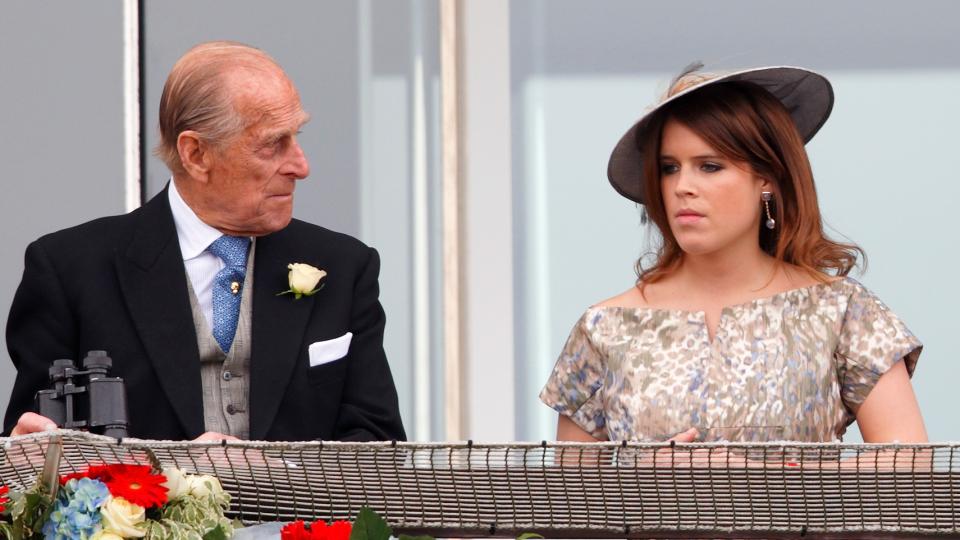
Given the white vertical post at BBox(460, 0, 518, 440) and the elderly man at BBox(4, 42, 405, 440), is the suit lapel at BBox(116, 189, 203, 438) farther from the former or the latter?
the white vertical post at BBox(460, 0, 518, 440)

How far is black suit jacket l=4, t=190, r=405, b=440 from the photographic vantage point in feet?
8.77

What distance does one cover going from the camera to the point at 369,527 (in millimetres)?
1767

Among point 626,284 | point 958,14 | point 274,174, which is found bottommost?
point 626,284

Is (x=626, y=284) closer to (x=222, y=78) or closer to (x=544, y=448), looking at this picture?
(x=222, y=78)

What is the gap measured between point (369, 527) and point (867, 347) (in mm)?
1145

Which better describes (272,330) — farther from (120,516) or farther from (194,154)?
(120,516)

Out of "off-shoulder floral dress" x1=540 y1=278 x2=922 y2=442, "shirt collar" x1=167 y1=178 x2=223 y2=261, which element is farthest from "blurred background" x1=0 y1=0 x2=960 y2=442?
"off-shoulder floral dress" x1=540 y1=278 x2=922 y2=442

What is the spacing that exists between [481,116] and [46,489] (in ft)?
8.89

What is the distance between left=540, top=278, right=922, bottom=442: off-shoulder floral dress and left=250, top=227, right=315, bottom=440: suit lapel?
483 mm

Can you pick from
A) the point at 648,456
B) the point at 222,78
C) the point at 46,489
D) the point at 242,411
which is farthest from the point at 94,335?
the point at 648,456

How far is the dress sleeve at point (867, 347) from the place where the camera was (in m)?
2.65

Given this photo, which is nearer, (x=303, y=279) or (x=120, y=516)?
(x=120, y=516)

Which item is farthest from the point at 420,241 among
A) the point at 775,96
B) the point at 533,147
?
the point at 775,96

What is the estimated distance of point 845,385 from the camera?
8.81 feet
